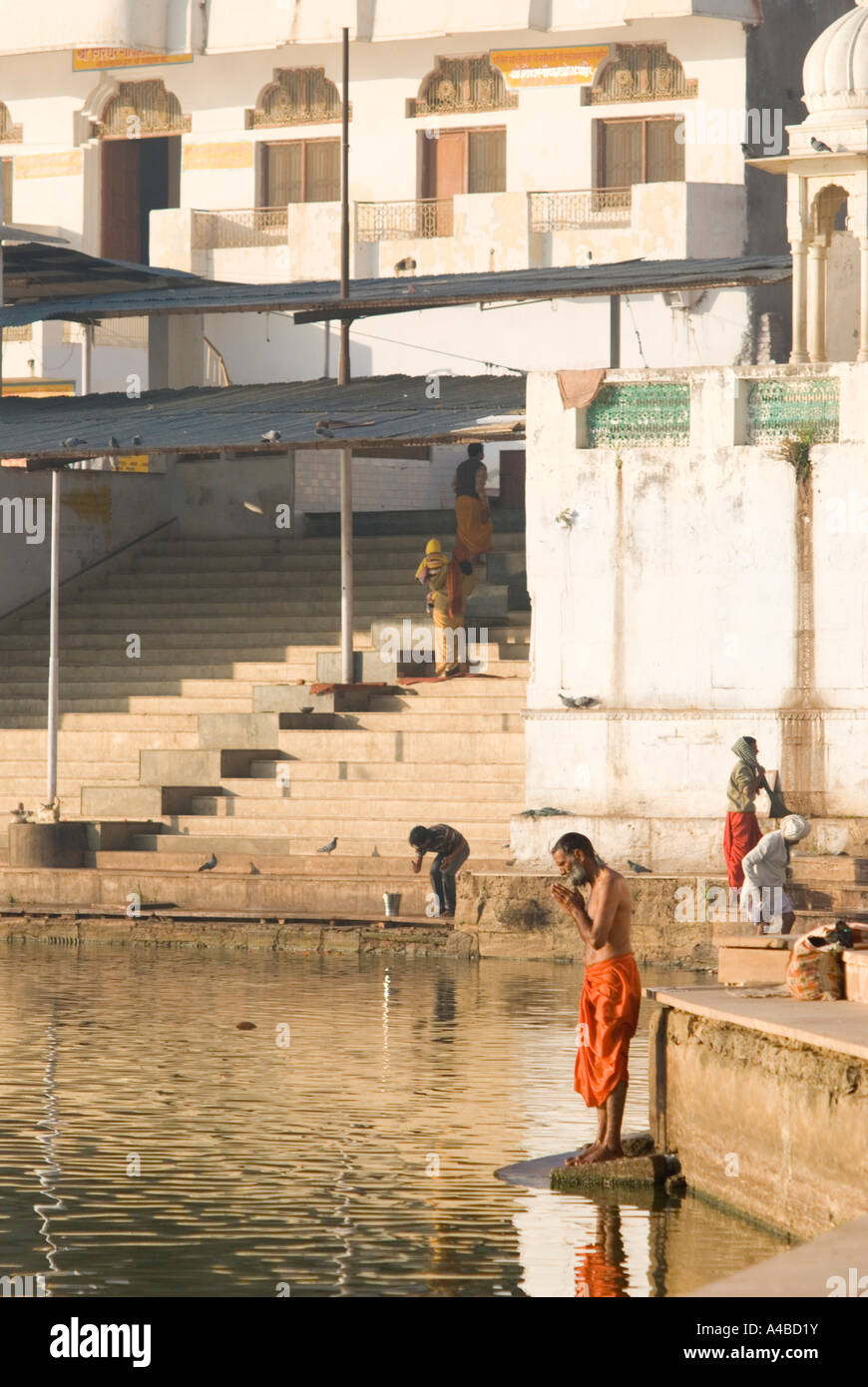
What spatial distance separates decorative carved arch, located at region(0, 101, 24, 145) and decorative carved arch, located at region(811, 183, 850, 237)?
21.3 meters

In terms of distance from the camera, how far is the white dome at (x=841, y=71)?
65.6 ft

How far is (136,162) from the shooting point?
A: 39.3 metres

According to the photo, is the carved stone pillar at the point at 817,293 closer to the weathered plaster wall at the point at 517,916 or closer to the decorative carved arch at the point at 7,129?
the weathered plaster wall at the point at 517,916

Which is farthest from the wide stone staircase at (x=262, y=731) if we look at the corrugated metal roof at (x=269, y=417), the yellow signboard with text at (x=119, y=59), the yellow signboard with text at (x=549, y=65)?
the yellow signboard with text at (x=119, y=59)

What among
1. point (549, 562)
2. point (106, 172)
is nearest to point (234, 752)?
point (549, 562)

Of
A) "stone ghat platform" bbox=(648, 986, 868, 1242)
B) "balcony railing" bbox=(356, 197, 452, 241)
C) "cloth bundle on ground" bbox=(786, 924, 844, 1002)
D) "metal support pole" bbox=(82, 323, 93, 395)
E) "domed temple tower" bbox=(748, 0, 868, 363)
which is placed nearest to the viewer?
"stone ghat platform" bbox=(648, 986, 868, 1242)

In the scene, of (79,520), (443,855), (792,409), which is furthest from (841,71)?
(79,520)

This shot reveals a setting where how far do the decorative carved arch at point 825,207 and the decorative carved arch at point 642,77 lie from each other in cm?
1414

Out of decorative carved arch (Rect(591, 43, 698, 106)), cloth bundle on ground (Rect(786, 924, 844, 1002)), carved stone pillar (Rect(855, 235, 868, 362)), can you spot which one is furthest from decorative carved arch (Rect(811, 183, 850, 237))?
decorative carved arch (Rect(591, 43, 698, 106))

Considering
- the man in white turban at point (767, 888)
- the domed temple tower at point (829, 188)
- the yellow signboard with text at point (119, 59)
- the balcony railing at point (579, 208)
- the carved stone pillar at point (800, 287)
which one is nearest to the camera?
the man in white turban at point (767, 888)

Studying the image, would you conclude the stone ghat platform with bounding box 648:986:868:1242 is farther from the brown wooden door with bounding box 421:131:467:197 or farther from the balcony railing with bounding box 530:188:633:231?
the brown wooden door with bounding box 421:131:467:197

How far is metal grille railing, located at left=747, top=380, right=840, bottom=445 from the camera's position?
19.1 meters

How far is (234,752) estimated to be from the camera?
22.5 metres
